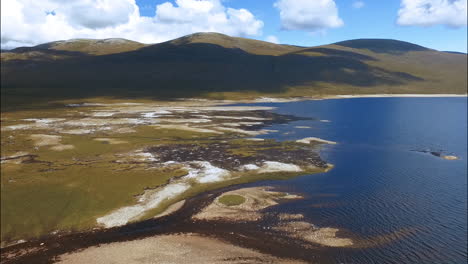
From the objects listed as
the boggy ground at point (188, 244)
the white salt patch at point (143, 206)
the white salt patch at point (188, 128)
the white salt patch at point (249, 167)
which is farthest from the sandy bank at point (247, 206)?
the white salt patch at point (188, 128)

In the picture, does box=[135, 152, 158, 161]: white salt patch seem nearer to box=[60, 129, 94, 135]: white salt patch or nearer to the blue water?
the blue water

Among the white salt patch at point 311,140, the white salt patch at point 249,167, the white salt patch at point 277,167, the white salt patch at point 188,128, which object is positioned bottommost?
the white salt patch at point 249,167

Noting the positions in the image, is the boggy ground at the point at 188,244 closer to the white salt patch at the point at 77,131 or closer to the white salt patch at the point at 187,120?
the white salt patch at the point at 77,131

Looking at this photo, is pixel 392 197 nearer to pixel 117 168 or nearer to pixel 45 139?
pixel 117 168

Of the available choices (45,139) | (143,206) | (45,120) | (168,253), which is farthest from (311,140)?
(45,120)

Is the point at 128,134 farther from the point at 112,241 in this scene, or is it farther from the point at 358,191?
the point at 358,191

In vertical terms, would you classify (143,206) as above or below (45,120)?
below

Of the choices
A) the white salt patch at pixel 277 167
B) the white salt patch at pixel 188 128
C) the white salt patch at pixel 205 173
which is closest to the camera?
the white salt patch at pixel 205 173
